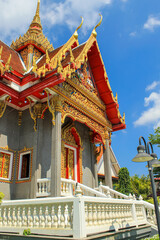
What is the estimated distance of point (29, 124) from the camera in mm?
9344

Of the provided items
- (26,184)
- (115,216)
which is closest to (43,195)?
(26,184)

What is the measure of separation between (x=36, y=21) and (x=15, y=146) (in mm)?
10463

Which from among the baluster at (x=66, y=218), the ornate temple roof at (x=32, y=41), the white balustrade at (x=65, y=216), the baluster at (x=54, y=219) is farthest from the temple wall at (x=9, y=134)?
the ornate temple roof at (x=32, y=41)

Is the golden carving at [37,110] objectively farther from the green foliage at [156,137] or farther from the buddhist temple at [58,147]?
the green foliage at [156,137]

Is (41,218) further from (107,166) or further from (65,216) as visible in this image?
(107,166)

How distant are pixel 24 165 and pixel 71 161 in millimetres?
2785

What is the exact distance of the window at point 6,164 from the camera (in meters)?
8.54

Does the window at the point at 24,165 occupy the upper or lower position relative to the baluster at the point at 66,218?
upper

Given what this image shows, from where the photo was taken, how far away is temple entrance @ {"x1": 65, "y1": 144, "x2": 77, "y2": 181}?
1080cm

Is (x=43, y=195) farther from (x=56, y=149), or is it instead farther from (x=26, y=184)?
(x=56, y=149)

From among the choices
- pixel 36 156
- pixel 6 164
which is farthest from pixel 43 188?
pixel 6 164

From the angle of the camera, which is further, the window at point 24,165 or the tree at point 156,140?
the tree at point 156,140

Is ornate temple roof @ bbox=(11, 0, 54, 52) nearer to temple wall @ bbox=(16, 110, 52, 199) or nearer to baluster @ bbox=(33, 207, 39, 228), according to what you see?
temple wall @ bbox=(16, 110, 52, 199)

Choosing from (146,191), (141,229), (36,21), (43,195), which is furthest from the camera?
(146,191)
